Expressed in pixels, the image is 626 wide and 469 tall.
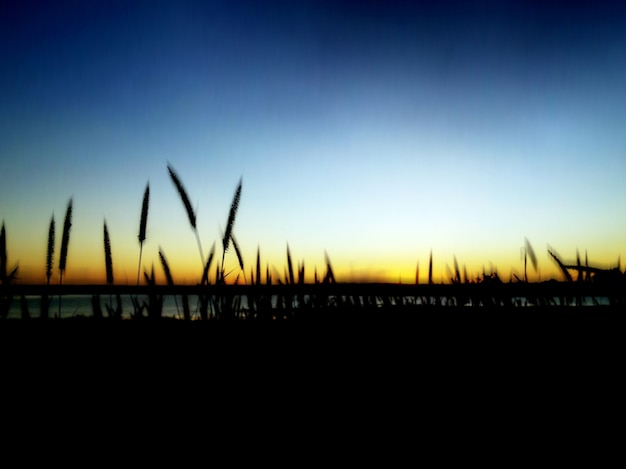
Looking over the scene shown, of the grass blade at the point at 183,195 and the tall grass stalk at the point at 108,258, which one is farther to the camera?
the tall grass stalk at the point at 108,258

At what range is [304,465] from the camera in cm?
140

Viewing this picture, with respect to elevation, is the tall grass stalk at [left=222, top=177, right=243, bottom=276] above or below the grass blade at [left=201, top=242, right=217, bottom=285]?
above

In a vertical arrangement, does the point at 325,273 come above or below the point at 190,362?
above

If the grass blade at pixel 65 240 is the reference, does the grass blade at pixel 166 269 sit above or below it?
below

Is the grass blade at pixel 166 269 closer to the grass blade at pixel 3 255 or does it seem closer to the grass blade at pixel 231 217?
the grass blade at pixel 231 217

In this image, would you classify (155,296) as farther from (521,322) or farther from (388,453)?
(521,322)

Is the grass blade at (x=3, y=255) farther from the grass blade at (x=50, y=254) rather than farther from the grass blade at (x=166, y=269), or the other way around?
the grass blade at (x=166, y=269)

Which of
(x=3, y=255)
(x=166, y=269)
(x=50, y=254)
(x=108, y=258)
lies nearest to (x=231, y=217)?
(x=166, y=269)

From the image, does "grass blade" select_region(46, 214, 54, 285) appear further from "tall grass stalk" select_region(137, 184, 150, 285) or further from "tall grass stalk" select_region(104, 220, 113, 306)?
"tall grass stalk" select_region(137, 184, 150, 285)

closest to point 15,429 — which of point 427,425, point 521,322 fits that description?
point 427,425

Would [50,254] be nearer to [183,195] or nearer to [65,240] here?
[65,240]

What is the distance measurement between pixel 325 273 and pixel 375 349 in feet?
4.03

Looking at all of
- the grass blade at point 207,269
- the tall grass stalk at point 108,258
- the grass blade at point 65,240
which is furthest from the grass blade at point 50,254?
the grass blade at point 207,269

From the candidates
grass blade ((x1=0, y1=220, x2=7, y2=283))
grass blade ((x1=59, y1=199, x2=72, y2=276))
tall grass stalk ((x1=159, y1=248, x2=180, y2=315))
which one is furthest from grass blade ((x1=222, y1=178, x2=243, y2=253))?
grass blade ((x1=0, y1=220, x2=7, y2=283))
